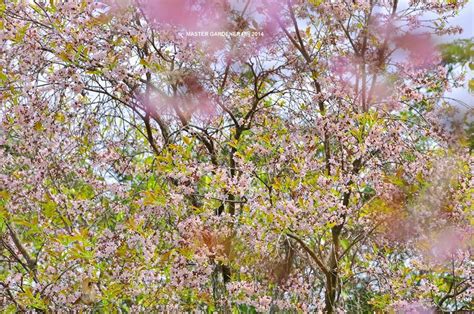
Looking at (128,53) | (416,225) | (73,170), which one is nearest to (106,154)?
(73,170)

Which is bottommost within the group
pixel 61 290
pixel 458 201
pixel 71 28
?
pixel 61 290

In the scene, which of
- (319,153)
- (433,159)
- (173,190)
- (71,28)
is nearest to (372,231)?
(433,159)

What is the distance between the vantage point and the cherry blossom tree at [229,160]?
3654mm

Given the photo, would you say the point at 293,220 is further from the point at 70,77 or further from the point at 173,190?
the point at 70,77

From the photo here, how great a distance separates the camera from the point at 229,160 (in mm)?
4715

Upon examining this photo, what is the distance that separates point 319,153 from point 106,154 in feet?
7.83

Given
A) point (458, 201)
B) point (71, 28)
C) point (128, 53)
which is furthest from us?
point (458, 201)

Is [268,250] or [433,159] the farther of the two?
[433,159]

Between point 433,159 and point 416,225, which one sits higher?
point 433,159

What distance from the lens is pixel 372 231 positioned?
4090 millimetres

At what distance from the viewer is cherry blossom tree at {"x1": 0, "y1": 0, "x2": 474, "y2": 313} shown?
3.65 metres

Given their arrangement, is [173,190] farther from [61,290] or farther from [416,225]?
[416,225]

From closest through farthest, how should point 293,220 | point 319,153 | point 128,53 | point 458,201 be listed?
point 293,220 < point 128,53 < point 458,201 < point 319,153

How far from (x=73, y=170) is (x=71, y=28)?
1274 millimetres
